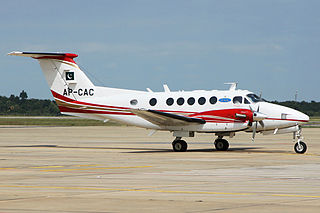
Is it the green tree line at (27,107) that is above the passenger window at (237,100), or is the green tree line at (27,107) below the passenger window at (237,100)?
above

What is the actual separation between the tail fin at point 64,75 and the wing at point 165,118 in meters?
4.74

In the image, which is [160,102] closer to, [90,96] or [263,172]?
[90,96]

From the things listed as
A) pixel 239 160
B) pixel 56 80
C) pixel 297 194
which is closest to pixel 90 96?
pixel 56 80

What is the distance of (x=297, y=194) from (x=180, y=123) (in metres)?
17.2

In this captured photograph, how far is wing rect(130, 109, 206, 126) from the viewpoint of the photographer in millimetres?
29125

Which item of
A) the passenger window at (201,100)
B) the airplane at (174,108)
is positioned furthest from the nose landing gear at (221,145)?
the passenger window at (201,100)

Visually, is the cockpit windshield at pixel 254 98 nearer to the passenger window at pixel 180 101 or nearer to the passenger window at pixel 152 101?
the passenger window at pixel 180 101

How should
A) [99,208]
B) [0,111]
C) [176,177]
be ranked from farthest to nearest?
[0,111] → [176,177] → [99,208]

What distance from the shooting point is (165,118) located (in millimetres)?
29812

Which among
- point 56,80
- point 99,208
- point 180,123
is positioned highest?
point 56,80

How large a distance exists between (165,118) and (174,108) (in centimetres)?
109

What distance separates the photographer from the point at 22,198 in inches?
495

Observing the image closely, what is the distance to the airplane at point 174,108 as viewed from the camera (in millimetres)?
28672

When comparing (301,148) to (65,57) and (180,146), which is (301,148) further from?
(65,57)
